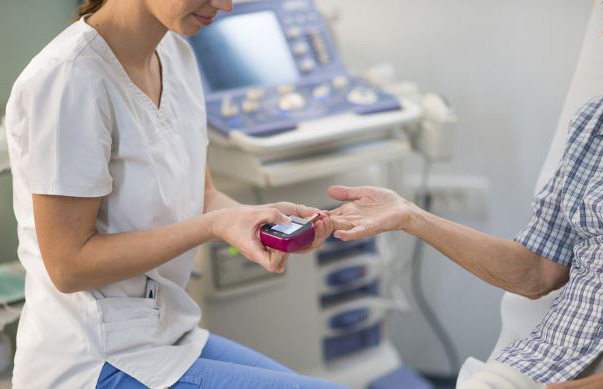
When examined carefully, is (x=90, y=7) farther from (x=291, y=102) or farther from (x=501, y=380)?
(x=501, y=380)

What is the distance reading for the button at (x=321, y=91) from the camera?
1.89 meters

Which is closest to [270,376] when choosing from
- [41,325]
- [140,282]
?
[140,282]

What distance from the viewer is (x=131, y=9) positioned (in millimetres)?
1209

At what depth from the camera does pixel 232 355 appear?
1.43 metres

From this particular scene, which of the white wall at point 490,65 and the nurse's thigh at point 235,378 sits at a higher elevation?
the white wall at point 490,65

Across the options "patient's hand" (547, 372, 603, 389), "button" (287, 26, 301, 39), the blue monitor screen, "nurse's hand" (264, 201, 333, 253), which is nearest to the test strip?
"nurse's hand" (264, 201, 333, 253)

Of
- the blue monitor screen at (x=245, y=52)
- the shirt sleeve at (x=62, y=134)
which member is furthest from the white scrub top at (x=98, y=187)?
the blue monitor screen at (x=245, y=52)

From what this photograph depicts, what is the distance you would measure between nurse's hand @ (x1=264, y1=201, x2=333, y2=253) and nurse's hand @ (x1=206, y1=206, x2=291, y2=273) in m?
0.06

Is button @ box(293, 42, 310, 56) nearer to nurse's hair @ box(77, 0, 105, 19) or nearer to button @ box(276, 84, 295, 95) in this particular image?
button @ box(276, 84, 295, 95)

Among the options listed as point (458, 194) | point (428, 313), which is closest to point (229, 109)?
point (458, 194)

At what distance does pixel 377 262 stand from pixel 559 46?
779 mm

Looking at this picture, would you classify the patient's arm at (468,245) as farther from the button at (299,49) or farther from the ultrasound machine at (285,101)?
the button at (299,49)

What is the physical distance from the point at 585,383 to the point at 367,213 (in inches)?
16.7

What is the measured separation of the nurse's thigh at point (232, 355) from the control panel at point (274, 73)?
1.63ft
